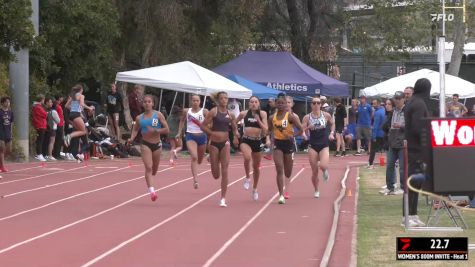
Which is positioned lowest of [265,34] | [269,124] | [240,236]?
[240,236]

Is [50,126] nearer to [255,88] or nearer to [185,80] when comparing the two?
[185,80]

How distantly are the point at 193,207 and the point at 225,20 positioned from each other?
25.1 metres

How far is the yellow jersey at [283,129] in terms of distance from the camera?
61.1ft

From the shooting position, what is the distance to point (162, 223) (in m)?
15.6

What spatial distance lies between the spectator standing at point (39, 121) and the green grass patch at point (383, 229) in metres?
11.1

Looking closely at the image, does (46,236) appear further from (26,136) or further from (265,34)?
(265,34)

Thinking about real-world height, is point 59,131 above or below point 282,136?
below

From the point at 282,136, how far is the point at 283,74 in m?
20.3

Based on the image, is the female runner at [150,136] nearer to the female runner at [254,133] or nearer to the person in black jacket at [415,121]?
the female runner at [254,133]

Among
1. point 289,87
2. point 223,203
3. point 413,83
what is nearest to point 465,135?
point 223,203

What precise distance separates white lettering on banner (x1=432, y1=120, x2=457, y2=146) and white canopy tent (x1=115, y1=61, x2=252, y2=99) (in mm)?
21500

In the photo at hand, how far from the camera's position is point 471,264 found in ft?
36.6

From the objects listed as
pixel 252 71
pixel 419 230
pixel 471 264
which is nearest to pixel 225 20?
pixel 252 71

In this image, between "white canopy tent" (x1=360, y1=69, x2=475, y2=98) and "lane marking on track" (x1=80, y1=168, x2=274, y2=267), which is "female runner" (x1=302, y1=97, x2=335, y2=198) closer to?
"lane marking on track" (x1=80, y1=168, x2=274, y2=267)
